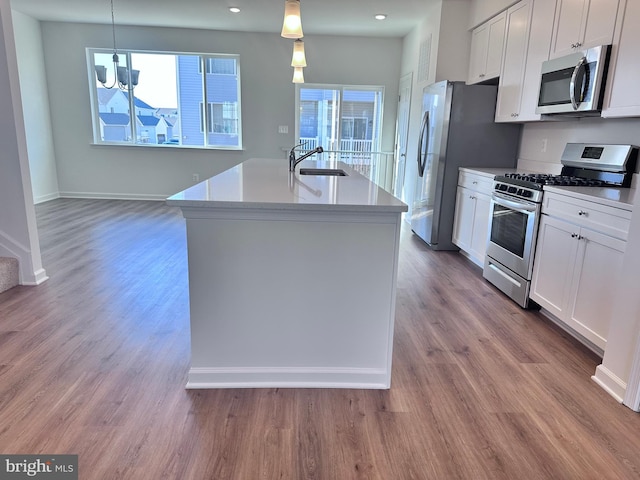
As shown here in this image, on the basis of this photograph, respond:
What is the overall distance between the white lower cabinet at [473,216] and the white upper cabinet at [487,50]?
42.2 inches

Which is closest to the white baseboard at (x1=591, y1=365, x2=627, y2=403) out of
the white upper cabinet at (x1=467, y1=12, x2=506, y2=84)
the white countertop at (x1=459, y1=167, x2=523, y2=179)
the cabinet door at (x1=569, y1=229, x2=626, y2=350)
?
the cabinet door at (x1=569, y1=229, x2=626, y2=350)

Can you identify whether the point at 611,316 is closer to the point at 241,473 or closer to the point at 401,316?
the point at 401,316

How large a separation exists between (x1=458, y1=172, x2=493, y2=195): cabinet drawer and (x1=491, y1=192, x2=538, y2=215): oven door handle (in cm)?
22

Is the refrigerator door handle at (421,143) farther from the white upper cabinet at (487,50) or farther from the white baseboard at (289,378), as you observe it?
the white baseboard at (289,378)

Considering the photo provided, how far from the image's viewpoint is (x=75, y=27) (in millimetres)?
6188

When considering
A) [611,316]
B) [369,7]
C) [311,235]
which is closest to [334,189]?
[311,235]

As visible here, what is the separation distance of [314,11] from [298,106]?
172 cm

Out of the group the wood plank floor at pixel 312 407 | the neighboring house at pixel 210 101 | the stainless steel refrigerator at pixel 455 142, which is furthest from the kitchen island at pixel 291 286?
the neighboring house at pixel 210 101

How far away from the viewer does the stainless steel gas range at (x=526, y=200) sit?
274 centimetres

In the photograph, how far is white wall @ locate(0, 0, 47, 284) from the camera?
9.37ft

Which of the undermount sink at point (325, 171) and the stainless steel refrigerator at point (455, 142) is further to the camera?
the stainless steel refrigerator at point (455, 142)

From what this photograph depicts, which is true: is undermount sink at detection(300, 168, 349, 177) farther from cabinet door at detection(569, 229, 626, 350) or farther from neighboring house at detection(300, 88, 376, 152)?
neighboring house at detection(300, 88, 376, 152)

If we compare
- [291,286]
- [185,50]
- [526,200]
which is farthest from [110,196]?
[526,200]

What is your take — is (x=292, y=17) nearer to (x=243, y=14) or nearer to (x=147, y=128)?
(x=243, y=14)
